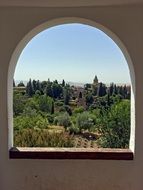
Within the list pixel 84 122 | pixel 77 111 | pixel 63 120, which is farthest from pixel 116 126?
pixel 63 120

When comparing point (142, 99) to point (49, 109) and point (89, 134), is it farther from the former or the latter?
point (49, 109)

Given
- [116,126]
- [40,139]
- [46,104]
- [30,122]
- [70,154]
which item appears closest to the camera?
[70,154]

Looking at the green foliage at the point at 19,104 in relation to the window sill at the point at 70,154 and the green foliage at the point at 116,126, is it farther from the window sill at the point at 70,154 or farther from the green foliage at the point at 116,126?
the green foliage at the point at 116,126

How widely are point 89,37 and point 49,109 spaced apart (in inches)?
49.6

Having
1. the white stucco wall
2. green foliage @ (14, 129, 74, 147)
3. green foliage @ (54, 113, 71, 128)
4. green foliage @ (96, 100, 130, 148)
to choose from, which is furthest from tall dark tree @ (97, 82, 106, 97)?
the white stucco wall

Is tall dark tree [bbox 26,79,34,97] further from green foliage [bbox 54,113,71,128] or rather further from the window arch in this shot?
the window arch

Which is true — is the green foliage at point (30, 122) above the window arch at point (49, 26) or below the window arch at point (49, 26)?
below

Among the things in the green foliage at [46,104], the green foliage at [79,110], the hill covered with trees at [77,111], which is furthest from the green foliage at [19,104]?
the green foliage at [79,110]

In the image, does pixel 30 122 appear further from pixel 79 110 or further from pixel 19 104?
pixel 79 110

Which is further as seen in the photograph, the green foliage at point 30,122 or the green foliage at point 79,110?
the green foliage at point 79,110
